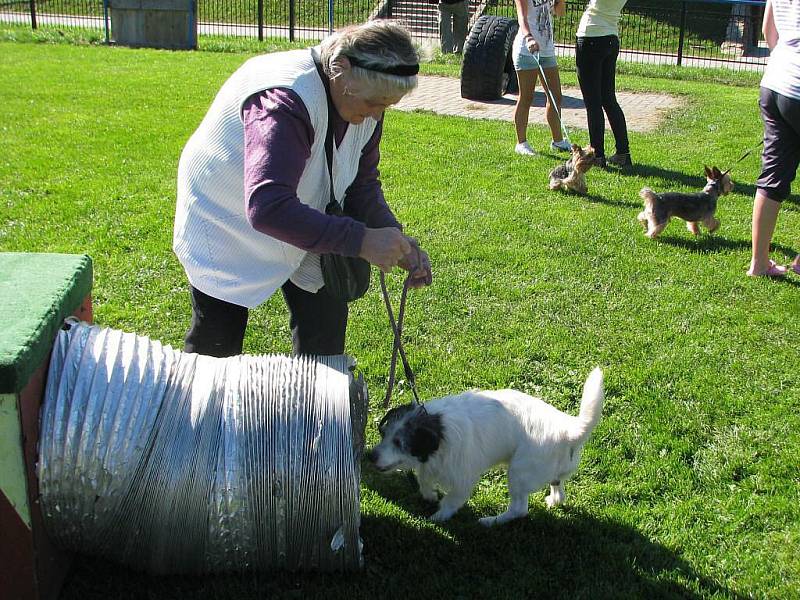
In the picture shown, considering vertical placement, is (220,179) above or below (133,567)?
above

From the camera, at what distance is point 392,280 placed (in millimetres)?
6008

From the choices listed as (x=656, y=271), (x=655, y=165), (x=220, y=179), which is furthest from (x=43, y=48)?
(x=220, y=179)

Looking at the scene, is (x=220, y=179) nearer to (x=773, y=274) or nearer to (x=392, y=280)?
(x=392, y=280)

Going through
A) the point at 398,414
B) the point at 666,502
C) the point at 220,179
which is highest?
the point at 220,179

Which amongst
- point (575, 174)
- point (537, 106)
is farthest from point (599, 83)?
point (537, 106)

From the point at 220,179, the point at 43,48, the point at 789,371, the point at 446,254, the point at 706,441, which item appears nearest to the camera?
the point at 220,179

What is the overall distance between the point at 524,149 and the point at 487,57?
12.3 feet

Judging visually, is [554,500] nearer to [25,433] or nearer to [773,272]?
[25,433]

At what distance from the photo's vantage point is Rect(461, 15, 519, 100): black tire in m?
12.8

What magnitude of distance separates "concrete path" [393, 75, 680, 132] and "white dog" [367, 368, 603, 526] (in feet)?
27.6

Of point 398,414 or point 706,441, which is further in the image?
point 706,441

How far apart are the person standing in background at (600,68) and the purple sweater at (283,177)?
6.68 metres

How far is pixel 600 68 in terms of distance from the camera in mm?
8977

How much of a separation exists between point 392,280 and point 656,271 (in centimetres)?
205
